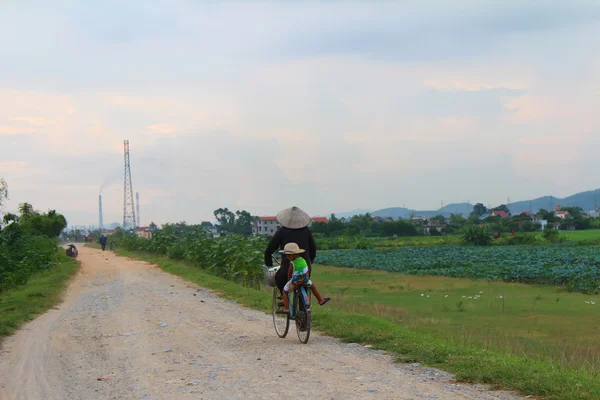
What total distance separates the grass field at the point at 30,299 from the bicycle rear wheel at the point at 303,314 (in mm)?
5681

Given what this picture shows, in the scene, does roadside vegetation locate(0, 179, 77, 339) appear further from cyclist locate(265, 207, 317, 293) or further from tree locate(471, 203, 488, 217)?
tree locate(471, 203, 488, 217)

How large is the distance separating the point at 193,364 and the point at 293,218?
267 cm

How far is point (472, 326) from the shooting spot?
16.3 m

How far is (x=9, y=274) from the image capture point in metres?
20.9

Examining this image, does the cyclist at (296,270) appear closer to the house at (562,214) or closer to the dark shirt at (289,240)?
the dark shirt at (289,240)

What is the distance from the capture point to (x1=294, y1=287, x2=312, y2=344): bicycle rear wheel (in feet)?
28.2

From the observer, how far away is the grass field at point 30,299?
12.5m

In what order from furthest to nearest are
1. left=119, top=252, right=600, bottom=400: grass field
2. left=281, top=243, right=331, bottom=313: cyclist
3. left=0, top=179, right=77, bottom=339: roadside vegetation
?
left=0, top=179, right=77, bottom=339: roadside vegetation, left=281, top=243, right=331, bottom=313: cyclist, left=119, top=252, right=600, bottom=400: grass field

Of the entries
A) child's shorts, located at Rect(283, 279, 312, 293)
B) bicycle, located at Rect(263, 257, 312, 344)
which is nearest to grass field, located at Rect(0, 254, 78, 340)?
bicycle, located at Rect(263, 257, 312, 344)

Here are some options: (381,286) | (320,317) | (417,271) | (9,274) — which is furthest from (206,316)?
(417,271)

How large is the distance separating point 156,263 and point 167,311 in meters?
18.9

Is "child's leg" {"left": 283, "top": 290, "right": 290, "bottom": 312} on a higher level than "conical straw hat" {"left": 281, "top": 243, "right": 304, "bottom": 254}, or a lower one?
lower

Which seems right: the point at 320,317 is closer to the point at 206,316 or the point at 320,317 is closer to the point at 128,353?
the point at 206,316

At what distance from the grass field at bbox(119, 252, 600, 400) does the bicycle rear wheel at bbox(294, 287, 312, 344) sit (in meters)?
0.70
